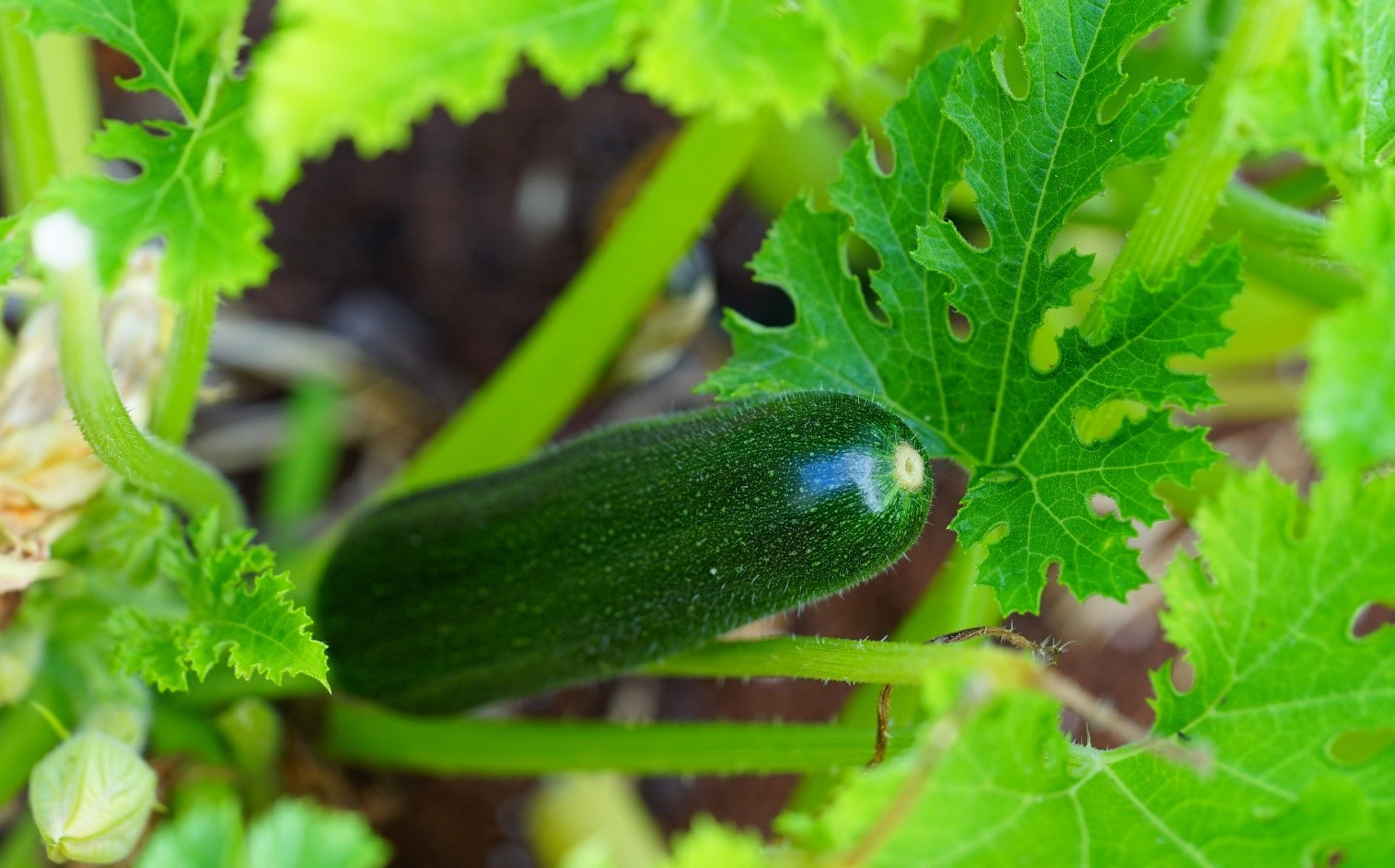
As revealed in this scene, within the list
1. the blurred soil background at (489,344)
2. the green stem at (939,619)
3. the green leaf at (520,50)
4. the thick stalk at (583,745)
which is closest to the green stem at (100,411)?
the green leaf at (520,50)

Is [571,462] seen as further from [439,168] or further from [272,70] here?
[439,168]

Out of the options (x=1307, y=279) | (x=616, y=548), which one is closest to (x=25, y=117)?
(x=616, y=548)

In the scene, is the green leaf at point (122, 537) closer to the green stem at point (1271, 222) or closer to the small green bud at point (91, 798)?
the small green bud at point (91, 798)

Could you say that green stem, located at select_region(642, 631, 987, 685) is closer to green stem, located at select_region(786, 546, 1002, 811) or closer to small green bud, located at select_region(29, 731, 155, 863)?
green stem, located at select_region(786, 546, 1002, 811)

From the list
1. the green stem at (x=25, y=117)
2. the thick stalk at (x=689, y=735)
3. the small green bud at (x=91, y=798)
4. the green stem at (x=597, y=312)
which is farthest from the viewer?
the green stem at (x=597, y=312)

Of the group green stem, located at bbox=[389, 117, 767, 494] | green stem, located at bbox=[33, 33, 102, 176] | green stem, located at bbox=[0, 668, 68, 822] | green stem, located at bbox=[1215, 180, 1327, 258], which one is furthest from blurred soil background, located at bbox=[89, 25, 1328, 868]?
green stem, located at bbox=[1215, 180, 1327, 258]

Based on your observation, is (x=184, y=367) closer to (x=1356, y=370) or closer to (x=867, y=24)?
(x=867, y=24)
